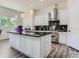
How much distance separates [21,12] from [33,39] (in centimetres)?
637

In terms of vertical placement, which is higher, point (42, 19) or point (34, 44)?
point (42, 19)

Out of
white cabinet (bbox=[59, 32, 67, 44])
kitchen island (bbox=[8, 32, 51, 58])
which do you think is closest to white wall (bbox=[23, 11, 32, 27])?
white cabinet (bbox=[59, 32, 67, 44])

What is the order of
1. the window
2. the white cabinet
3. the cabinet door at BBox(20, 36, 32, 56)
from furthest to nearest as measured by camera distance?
the window, the white cabinet, the cabinet door at BBox(20, 36, 32, 56)

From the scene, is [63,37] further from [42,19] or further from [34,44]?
[34,44]

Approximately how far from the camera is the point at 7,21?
775 centimetres

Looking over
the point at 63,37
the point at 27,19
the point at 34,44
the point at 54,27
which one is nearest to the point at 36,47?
the point at 34,44

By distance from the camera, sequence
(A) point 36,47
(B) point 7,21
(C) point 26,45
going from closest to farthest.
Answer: (A) point 36,47, (C) point 26,45, (B) point 7,21

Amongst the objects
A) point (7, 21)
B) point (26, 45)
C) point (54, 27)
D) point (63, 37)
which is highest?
point (7, 21)

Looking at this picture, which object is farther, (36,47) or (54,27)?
(54,27)

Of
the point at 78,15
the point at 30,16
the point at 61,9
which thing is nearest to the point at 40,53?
the point at 78,15

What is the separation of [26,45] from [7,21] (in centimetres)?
526

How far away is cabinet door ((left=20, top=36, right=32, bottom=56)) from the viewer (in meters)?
3.19

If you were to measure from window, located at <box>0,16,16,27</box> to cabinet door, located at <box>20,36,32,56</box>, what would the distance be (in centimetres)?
452

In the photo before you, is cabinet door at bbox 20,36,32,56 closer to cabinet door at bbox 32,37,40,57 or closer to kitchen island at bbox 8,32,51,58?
kitchen island at bbox 8,32,51,58
